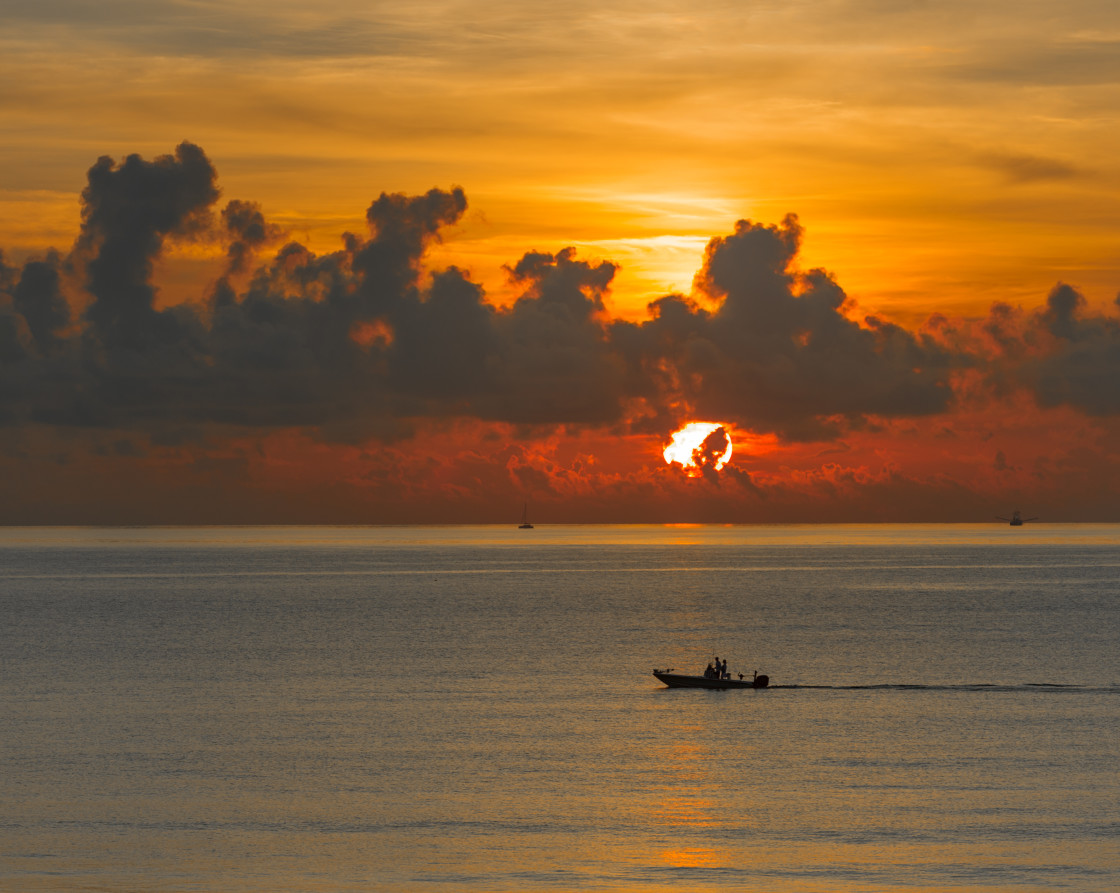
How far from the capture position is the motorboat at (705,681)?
106 metres

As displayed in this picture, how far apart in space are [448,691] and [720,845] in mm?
48149

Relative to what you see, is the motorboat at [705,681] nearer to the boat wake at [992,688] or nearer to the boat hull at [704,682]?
the boat hull at [704,682]

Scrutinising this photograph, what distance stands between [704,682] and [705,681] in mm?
115

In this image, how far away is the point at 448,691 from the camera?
104 metres

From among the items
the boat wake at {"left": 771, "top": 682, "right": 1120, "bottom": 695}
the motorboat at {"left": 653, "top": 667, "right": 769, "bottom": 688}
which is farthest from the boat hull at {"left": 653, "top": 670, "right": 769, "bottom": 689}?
the boat wake at {"left": 771, "top": 682, "right": 1120, "bottom": 695}

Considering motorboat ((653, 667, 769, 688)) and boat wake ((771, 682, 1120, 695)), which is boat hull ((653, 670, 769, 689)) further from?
boat wake ((771, 682, 1120, 695))

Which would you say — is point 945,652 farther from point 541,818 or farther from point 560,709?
point 541,818

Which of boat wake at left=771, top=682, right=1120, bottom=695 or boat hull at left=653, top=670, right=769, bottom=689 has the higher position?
boat wake at left=771, top=682, right=1120, bottom=695

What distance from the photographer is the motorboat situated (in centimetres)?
10612

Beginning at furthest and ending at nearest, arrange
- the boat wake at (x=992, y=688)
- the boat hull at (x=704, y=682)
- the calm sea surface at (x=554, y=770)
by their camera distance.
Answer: the boat hull at (x=704, y=682) < the boat wake at (x=992, y=688) < the calm sea surface at (x=554, y=770)

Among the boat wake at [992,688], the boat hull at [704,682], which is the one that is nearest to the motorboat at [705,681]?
the boat hull at [704,682]

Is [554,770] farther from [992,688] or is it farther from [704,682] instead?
[992,688]

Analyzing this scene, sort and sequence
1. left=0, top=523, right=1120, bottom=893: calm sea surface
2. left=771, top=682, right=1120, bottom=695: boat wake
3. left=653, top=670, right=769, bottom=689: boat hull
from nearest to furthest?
left=0, top=523, right=1120, bottom=893: calm sea surface
left=771, top=682, right=1120, bottom=695: boat wake
left=653, top=670, right=769, bottom=689: boat hull

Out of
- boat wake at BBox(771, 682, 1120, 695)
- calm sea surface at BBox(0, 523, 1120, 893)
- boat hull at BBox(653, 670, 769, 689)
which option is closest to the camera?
calm sea surface at BBox(0, 523, 1120, 893)
